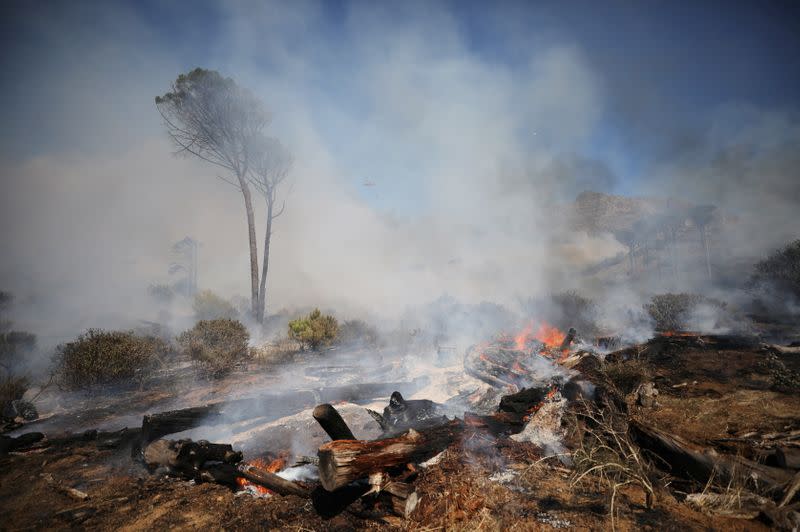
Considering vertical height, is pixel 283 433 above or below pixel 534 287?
below

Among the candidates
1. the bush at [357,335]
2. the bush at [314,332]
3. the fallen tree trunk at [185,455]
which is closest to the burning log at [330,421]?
the fallen tree trunk at [185,455]

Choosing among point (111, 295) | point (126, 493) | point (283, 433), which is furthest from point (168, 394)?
point (111, 295)

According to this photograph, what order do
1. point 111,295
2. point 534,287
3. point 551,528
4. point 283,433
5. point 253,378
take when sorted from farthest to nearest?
point 534,287
point 111,295
point 253,378
point 283,433
point 551,528

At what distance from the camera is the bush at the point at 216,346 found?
1094 cm

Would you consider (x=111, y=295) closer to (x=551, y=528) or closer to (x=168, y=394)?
(x=168, y=394)

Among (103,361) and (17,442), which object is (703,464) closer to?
(17,442)

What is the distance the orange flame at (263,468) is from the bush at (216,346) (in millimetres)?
6794

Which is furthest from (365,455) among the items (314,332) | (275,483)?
(314,332)

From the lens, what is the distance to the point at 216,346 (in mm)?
11875

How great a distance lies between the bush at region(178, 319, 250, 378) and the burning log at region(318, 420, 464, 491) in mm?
9291

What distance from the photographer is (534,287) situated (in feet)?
112

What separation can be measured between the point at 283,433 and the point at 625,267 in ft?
157

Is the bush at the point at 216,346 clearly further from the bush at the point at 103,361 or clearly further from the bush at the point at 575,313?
the bush at the point at 575,313

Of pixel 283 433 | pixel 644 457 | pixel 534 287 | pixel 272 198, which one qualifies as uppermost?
pixel 272 198
